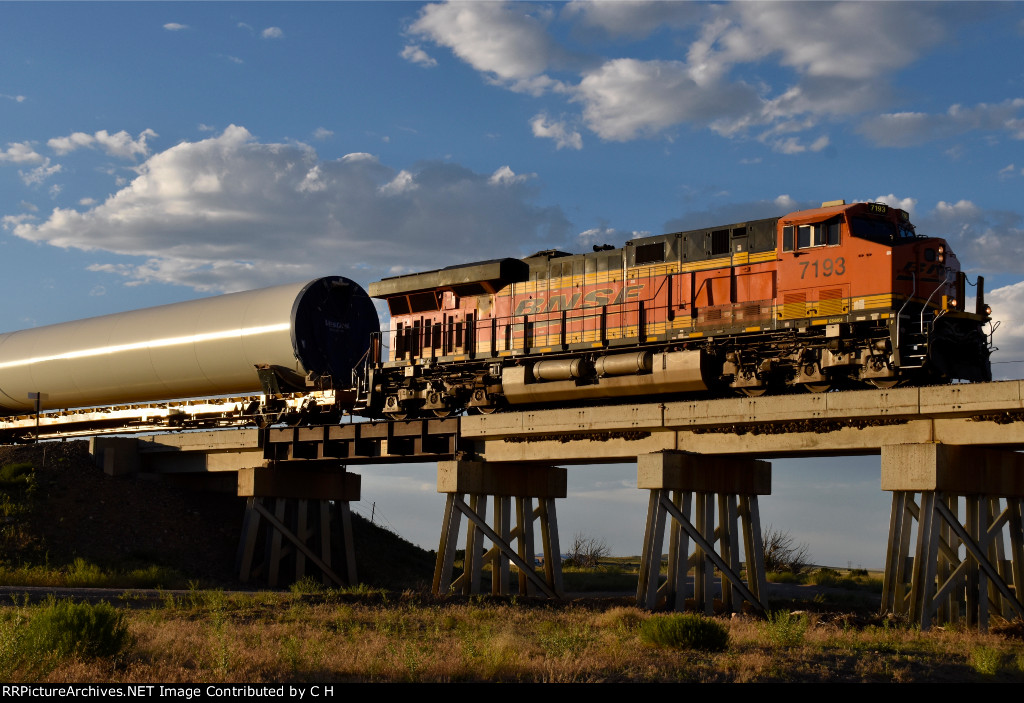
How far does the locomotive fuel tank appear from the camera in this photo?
31344 millimetres

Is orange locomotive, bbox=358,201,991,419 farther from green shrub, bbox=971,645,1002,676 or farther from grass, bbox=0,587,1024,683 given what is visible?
green shrub, bbox=971,645,1002,676

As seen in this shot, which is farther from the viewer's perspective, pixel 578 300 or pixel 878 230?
pixel 578 300

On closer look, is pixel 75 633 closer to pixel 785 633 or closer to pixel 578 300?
pixel 785 633

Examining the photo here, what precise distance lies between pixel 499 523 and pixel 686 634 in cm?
1026

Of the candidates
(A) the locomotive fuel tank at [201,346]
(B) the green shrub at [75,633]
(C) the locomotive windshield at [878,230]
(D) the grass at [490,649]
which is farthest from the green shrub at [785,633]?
(A) the locomotive fuel tank at [201,346]

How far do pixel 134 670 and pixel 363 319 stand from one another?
2111 centimetres

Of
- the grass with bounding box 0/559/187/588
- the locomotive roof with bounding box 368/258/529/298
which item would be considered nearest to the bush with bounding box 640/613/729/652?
the locomotive roof with bounding box 368/258/529/298

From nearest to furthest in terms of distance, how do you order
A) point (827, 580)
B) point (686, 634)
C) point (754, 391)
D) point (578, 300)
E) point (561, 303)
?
point (686, 634), point (754, 391), point (578, 300), point (561, 303), point (827, 580)

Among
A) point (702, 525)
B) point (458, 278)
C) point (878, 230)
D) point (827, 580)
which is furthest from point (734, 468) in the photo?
point (827, 580)

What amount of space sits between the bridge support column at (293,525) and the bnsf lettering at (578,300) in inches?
390

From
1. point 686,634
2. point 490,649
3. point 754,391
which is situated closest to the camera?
point 490,649

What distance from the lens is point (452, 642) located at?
49.7 ft

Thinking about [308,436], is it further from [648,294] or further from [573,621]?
[573,621]

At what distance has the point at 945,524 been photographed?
19703 mm
